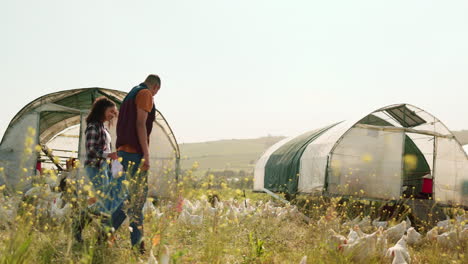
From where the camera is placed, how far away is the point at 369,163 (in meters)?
10.1

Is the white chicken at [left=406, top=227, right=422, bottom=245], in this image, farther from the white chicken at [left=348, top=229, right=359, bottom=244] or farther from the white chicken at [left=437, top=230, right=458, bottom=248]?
the white chicken at [left=348, top=229, right=359, bottom=244]

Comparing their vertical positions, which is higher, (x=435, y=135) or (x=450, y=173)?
(x=435, y=135)

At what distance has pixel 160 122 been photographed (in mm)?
10664

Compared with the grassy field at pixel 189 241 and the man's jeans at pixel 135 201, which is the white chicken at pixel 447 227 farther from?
the man's jeans at pixel 135 201

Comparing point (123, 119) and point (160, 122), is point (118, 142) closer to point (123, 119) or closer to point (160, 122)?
point (123, 119)

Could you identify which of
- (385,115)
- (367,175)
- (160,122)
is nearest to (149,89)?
(160,122)

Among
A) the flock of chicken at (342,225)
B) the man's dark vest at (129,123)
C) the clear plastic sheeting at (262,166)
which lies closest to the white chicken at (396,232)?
the flock of chicken at (342,225)

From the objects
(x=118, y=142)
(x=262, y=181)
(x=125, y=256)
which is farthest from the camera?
(x=262, y=181)

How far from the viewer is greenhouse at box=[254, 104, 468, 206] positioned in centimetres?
943

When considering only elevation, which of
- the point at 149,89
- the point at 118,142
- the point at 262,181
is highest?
the point at 149,89

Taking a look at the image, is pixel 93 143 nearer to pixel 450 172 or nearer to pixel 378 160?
pixel 378 160

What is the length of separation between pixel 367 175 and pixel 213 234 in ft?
23.9

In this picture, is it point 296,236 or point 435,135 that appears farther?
point 435,135

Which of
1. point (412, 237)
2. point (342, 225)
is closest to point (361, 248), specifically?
point (342, 225)
